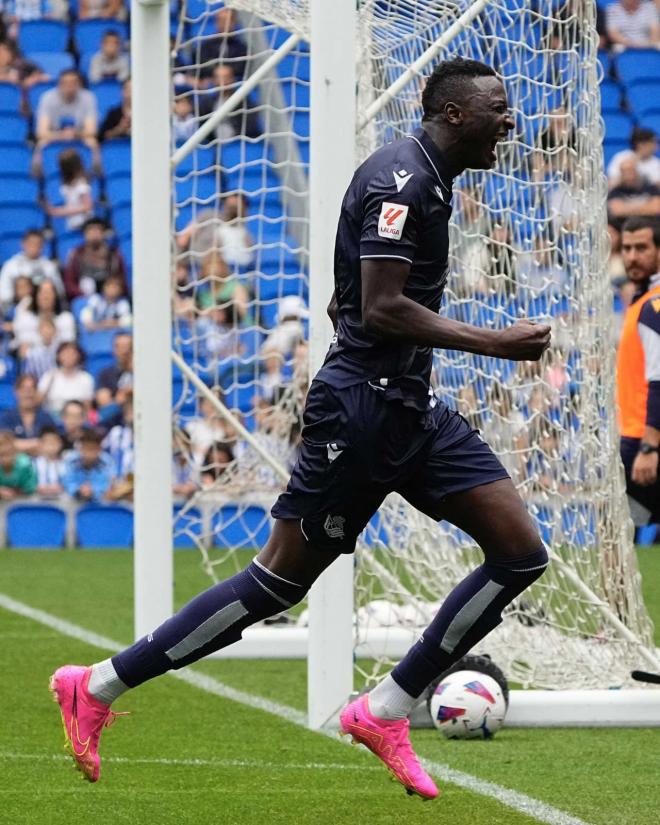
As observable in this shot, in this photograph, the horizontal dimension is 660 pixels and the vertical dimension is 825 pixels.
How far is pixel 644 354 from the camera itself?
8.23 metres

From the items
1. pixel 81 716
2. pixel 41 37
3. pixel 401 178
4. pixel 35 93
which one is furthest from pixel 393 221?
pixel 41 37

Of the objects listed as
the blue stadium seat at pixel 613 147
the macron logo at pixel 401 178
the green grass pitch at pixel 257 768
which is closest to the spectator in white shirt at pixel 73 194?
the blue stadium seat at pixel 613 147

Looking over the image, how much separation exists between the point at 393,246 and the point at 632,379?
432 cm

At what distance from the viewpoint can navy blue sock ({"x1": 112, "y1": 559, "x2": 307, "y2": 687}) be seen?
4746 millimetres

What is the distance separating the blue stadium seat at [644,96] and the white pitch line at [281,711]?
11.6 meters

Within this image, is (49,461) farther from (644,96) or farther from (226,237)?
(644,96)

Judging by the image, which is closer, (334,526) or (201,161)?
(334,526)

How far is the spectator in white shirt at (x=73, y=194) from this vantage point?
18.1 metres

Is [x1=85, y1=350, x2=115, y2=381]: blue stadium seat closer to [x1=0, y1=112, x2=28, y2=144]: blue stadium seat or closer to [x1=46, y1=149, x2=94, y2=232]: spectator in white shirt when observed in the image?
[x1=46, y1=149, x2=94, y2=232]: spectator in white shirt

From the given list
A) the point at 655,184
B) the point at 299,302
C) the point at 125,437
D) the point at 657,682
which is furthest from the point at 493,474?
the point at 655,184

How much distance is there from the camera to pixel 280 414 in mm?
9609

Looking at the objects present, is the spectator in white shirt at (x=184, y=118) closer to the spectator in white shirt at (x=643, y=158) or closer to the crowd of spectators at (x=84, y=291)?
the crowd of spectators at (x=84, y=291)

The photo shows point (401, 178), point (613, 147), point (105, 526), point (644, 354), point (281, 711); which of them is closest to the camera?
point (401, 178)

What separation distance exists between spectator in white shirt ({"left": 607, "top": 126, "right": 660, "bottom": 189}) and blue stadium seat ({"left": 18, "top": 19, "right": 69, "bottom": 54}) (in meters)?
6.83
